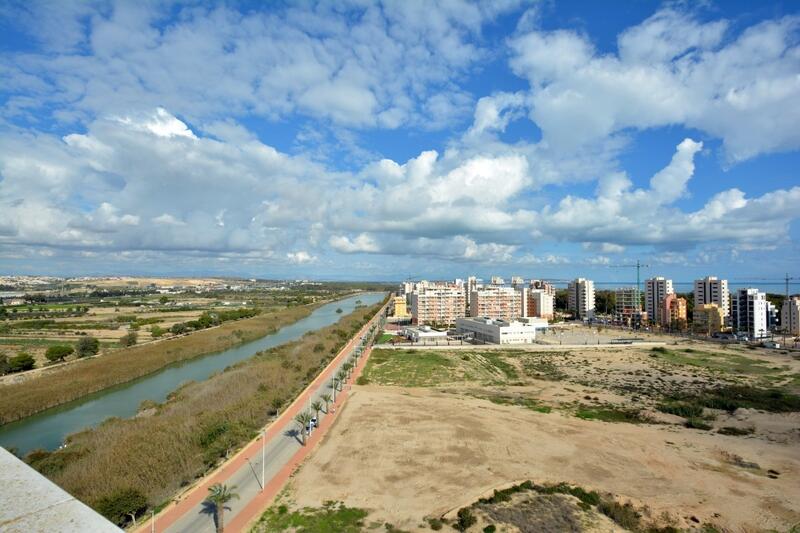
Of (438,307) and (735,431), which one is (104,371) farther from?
(438,307)

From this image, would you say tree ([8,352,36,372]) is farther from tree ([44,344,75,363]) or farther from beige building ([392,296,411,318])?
beige building ([392,296,411,318])

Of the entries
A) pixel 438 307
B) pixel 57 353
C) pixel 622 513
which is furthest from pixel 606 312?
pixel 57 353

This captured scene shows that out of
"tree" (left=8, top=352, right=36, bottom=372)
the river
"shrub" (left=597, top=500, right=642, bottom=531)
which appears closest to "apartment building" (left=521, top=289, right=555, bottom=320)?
the river

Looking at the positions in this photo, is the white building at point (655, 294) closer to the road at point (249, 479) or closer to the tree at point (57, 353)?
the road at point (249, 479)

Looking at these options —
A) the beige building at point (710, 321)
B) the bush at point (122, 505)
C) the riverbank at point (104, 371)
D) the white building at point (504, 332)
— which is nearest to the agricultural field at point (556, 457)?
the bush at point (122, 505)

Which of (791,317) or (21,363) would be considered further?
(791,317)

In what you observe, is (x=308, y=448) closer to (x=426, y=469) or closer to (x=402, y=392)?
(x=426, y=469)
